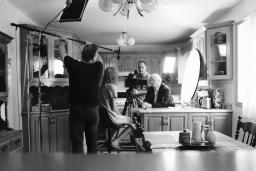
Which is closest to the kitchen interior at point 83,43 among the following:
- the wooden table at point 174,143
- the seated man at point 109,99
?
the seated man at point 109,99

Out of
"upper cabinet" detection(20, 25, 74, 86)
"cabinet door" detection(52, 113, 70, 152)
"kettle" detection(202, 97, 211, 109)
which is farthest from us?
"cabinet door" detection(52, 113, 70, 152)

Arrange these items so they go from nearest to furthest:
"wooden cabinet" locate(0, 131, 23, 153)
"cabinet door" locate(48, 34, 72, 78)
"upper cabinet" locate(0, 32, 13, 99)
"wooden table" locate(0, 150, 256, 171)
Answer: "wooden table" locate(0, 150, 256, 171) < "wooden cabinet" locate(0, 131, 23, 153) < "upper cabinet" locate(0, 32, 13, 99) < "cabinet door" locate(48, 34, 72, 78)

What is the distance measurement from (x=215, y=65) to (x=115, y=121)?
168 centimetres

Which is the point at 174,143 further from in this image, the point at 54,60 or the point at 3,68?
the point at 54,60

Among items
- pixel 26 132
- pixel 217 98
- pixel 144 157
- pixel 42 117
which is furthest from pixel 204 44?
pixel 144 157

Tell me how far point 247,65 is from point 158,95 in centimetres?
127

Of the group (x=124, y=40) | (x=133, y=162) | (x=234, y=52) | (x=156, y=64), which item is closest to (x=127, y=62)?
(x=156, y=64)

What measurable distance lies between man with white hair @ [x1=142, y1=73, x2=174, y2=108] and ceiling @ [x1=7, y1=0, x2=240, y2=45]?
38.9 inches

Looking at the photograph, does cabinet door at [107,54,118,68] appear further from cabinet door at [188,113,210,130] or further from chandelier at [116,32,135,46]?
cabinet door at [188,113,210,130]

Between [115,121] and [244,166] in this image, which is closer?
[244,166]

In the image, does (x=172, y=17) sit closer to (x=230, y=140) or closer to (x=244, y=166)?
(x=230, y=140)

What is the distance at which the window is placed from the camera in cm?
605

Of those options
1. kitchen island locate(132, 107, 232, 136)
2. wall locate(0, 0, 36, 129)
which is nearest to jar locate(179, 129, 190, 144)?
kitchen island locate(132, 107, 232, 136)

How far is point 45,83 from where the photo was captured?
12.8 ft
